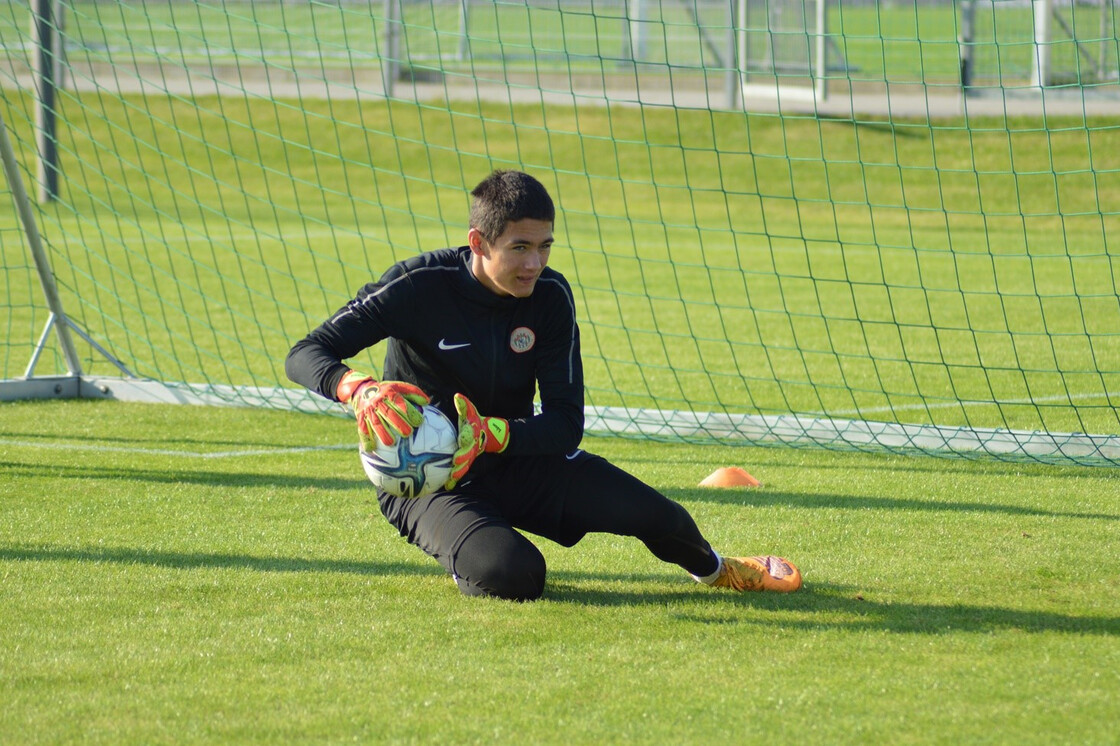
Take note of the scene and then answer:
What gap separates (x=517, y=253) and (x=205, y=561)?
5.55 ft

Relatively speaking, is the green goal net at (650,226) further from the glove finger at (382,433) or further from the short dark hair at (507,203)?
the glove finger at (382,433)

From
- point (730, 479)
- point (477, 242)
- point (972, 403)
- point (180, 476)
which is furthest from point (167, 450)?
point (972, 403)

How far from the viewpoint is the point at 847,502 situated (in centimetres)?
582

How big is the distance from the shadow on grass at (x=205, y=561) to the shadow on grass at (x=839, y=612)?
645mm

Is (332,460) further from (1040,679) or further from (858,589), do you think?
(1040,679)

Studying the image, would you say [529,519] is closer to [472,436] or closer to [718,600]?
[472,436]

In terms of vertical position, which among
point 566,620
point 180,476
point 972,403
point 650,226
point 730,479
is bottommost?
point 650,226

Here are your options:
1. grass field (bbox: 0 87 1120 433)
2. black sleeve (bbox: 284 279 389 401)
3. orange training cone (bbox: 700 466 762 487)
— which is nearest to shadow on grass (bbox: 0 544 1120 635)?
black sleeve (bbox: 284 279 389 401)

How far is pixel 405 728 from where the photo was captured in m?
3.29

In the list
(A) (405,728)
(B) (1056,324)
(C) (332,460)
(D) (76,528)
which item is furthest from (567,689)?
(B) (1056,324)

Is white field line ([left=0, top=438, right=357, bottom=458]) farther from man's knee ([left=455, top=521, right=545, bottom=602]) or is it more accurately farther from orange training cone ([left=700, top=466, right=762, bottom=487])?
man's knee ([left=455, top=521, right=545, bottom=602])

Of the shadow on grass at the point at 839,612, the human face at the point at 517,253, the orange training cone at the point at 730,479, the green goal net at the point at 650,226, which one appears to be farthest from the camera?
the green goal net at the point at 650,226

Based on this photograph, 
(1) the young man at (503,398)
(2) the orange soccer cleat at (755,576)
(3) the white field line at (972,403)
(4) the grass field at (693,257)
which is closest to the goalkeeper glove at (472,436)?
(1) the young man at (503,398)

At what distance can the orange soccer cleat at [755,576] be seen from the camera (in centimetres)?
450
